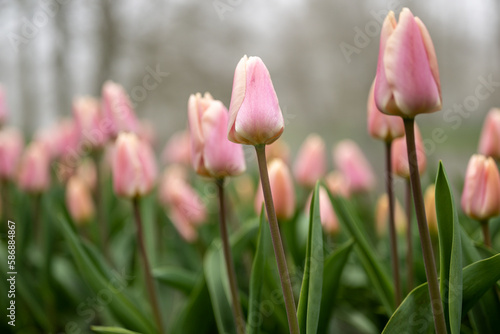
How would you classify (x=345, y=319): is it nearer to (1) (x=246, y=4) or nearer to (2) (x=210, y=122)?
(2) (x=210, y=122)

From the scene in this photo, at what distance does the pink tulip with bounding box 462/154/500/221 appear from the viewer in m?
0.63

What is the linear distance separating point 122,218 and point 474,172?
119 cm

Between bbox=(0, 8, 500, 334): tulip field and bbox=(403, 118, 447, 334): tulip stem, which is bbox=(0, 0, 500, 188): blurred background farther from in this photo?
bbox=(403, 118, 447, 334): tulip stem

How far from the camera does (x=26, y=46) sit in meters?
3.33

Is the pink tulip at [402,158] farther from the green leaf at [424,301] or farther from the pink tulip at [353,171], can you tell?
the pink tulip at [353,171]

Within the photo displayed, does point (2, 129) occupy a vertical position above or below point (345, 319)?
above

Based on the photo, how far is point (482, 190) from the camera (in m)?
0.64

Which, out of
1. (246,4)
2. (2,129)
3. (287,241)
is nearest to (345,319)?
(287,241)

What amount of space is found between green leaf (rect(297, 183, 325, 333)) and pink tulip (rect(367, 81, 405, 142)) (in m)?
0.17

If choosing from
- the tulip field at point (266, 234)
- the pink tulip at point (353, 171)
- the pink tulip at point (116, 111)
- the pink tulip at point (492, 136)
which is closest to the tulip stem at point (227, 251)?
the tulip field at point (266, 234)

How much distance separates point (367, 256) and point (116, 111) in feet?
2.13

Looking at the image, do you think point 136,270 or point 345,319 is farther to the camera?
point 136,270

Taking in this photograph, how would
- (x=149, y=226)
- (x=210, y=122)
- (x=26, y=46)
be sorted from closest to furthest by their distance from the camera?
(x=210, y=122)
(x=149, y=226)
(x=26, y=46)

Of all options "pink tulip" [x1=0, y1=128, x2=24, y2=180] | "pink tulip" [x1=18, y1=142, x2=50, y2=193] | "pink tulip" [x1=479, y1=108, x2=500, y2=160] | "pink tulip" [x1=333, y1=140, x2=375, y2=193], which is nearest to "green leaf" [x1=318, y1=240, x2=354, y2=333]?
"pink tulip" [x1=479, y1=108, x2=500, y2=160]
